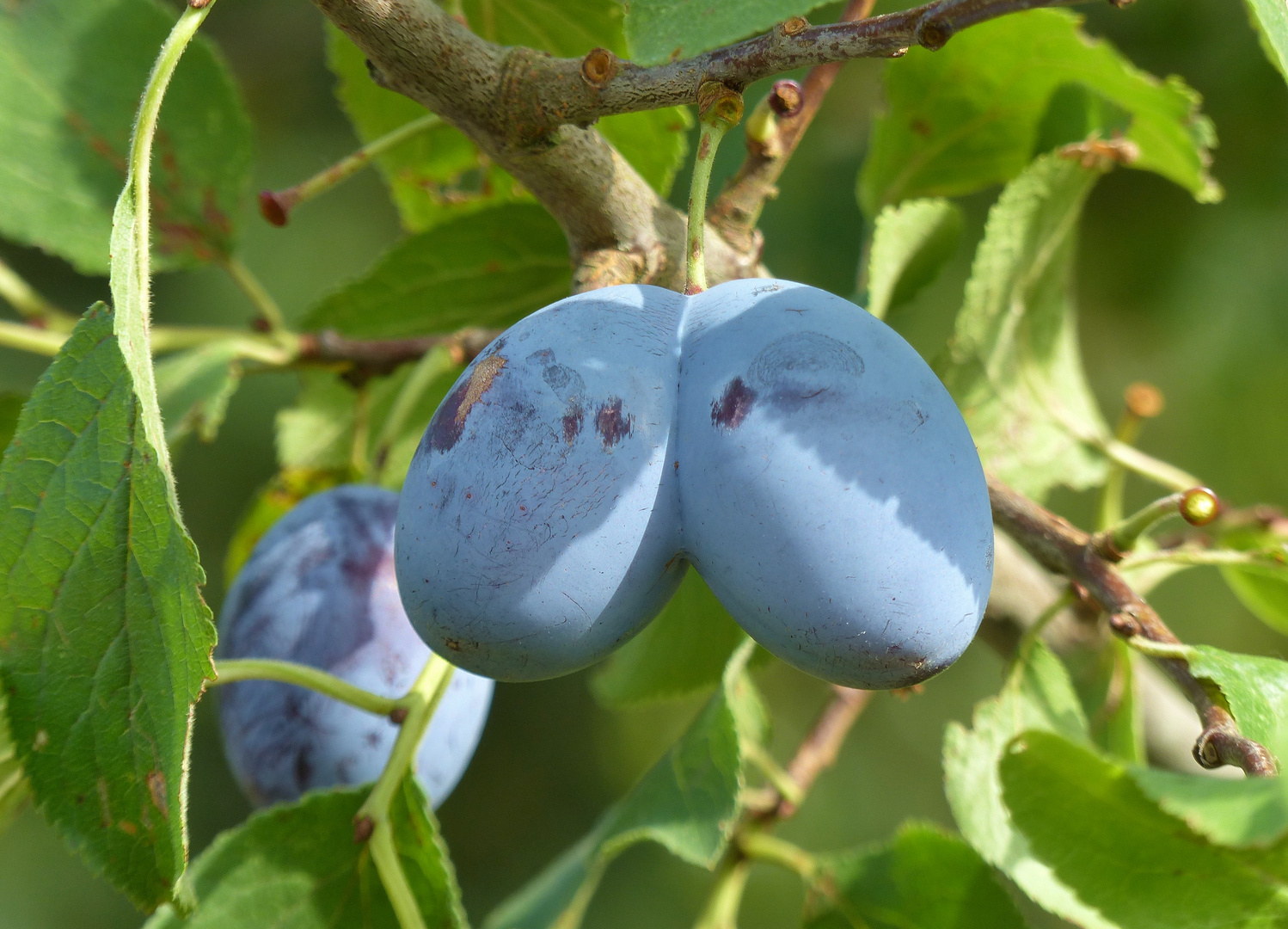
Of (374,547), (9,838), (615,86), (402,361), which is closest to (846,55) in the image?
(615,86)

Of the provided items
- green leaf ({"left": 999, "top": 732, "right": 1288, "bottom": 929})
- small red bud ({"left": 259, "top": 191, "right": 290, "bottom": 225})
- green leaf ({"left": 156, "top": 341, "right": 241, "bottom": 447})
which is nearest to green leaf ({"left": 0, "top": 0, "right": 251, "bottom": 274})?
green leaf ({"left": 156, "top": 341, "right": 241, "bottom": 447})

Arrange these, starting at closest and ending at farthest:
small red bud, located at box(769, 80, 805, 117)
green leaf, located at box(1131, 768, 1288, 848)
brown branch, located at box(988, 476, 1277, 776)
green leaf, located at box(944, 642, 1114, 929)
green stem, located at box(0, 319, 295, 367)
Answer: green leaf, located at box(1131, 768, 1288, 848)
brown branch, located at box(988, 476, 1277, 776)
small red bud, located at box(769, 80, 805, 117)
green leaf, located at box(944, 642, 1114, 929)
green stem, located at box(0, 319, 295, 367)

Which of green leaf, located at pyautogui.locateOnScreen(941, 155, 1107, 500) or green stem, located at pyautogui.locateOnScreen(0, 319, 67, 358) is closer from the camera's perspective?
green leaf, located at pyautogui.locateOnScreen(941, 155, 1107, 500)

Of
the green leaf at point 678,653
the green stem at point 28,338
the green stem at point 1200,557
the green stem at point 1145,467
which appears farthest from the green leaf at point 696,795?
the green stem at point 28,338

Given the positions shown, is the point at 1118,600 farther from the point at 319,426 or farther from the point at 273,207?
the point at 319,426

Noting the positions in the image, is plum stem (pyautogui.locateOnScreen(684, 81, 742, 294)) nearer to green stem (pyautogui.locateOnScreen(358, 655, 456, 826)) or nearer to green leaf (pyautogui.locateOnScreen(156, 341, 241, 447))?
green stem (pyautogui.locateOnScreen(358, 655, 456, 826))

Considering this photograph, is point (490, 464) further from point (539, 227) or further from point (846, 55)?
point (539, 227)

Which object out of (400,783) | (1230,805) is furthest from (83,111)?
(1230,805)
